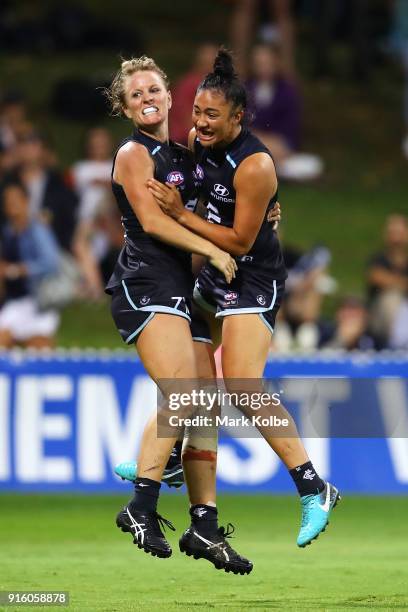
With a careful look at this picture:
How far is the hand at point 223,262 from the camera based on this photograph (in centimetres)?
824

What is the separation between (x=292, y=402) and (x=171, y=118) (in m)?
5.16

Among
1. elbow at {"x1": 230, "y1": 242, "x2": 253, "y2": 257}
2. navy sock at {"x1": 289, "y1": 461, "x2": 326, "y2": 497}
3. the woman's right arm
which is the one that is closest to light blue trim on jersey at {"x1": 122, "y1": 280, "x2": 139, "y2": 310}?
the woman's right arm

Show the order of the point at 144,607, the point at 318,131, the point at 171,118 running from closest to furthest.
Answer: the point at 144,607
the point at 171,118
the point at 318,131

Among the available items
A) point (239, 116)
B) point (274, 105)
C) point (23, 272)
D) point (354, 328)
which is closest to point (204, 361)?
point (239, 116)

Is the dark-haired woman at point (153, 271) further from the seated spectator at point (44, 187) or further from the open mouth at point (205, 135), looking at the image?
the seated spectator at point (44, 187)

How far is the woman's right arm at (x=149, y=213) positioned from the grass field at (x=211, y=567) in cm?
184

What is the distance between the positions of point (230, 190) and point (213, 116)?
0.45m

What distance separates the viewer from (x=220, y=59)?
8305mm

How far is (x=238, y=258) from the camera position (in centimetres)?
855

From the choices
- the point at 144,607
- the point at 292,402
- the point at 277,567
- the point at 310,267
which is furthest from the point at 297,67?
the point at 144,607

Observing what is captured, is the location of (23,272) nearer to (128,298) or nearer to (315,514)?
(128,298)

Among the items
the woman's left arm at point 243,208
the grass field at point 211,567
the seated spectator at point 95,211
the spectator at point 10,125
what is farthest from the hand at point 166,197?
the spectator at point 10,125

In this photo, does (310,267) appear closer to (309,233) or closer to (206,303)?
(309,233)

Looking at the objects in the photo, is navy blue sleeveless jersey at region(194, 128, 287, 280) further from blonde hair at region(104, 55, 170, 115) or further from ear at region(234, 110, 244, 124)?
blonde hair at region(104, 55, 170, 115)
